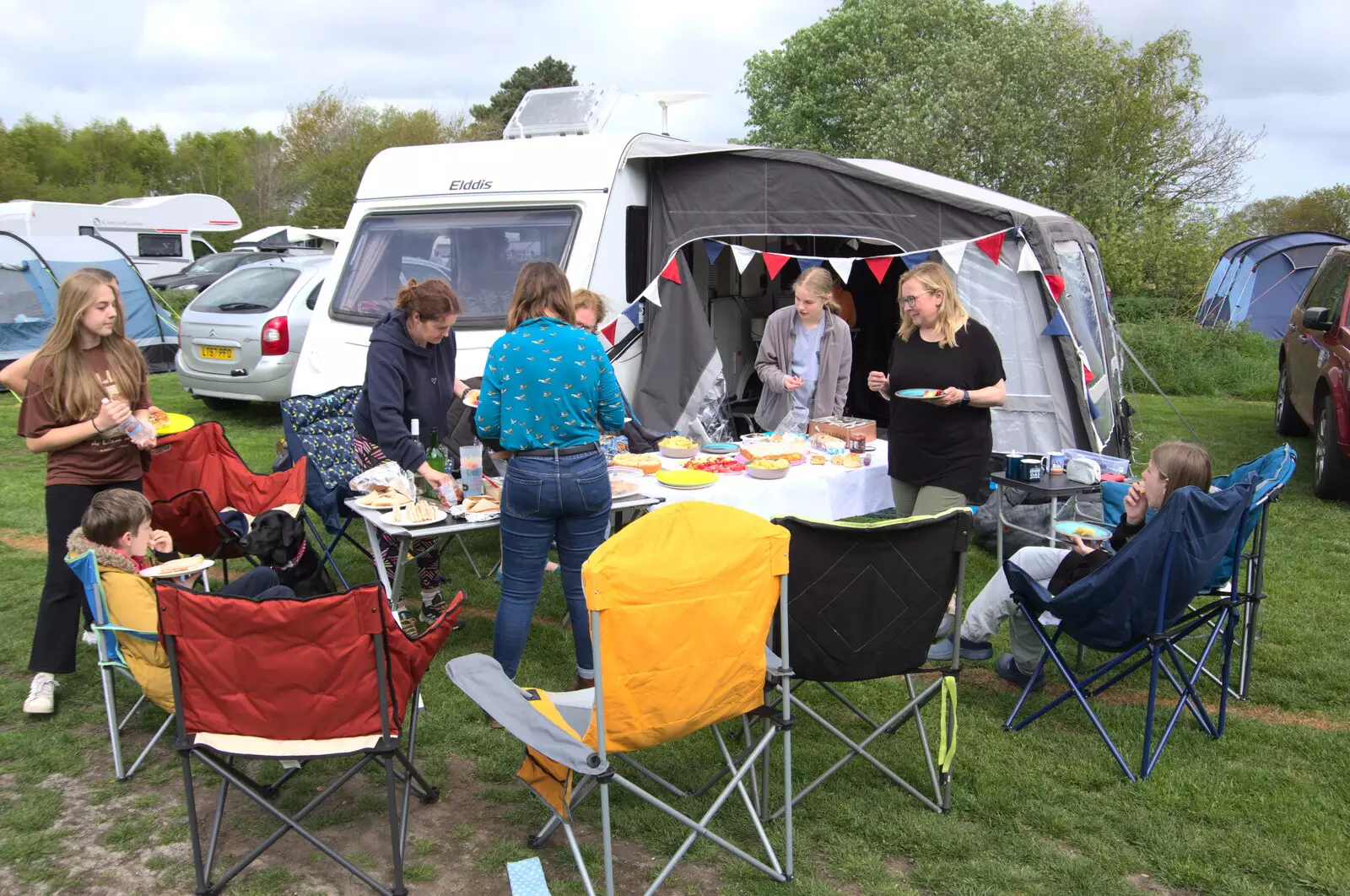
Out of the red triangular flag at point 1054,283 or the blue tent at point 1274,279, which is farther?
the blue tent at point 1274,279

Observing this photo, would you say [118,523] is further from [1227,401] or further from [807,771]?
[1227,401]

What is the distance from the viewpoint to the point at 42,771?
11.0 feet

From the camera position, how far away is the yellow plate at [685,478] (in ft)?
14.0

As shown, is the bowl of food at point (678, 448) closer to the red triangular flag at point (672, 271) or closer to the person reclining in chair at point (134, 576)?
the red triangular flag at point (672, 271)

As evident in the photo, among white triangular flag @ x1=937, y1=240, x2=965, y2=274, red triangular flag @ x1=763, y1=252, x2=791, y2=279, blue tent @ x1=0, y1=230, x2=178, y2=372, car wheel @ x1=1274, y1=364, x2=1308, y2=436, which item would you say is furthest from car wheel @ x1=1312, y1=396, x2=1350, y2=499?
blue tent @ x1=0, y1=230, x2=178, y2=372

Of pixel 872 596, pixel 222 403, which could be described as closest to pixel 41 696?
pixel 872 596

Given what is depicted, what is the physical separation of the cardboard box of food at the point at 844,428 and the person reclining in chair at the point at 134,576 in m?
2.69

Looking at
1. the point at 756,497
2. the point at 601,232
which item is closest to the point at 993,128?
the point at 601,232

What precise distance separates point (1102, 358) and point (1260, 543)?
315cm

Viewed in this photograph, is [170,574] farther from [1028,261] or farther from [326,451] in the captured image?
[1028,261]

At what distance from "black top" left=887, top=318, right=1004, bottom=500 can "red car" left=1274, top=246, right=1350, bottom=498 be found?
382 cm

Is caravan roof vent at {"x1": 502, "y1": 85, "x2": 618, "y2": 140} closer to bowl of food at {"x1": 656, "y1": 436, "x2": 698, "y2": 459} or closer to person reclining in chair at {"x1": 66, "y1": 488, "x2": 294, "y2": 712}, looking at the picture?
bowl of food at {"x1": 656, "y1": 436, "x2": 698, "y2": 459}

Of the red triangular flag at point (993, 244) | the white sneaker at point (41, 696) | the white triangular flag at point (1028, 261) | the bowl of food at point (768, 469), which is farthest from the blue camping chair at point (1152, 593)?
the white sneaker at point (41, 696)

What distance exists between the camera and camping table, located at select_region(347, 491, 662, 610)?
369 centimetres
